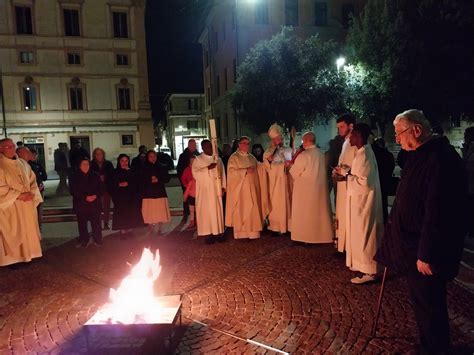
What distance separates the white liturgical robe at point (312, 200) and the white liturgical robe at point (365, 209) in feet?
5.90

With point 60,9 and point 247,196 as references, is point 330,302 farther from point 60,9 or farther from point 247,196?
point 60,9

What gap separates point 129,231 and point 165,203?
107 cm

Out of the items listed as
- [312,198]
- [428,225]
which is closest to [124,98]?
[312,198]

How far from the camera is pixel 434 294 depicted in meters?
3.68

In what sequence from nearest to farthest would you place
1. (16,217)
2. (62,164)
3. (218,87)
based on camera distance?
(16,217) → (62,164) → (218,87)

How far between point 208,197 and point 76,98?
94.2 ft

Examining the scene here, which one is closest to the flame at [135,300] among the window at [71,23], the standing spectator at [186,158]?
the standing spectator at [186,158]

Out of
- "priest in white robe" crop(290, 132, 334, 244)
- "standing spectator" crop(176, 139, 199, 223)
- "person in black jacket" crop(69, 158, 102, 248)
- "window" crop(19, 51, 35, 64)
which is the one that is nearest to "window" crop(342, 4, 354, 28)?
"window" crop(19, 51, 35, 64)

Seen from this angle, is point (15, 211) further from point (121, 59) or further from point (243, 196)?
point (121, 59)

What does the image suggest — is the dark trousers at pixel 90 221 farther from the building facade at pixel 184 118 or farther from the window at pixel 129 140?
the building facade at pixel 184 118

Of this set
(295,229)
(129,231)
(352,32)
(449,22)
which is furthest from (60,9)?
(295,229)

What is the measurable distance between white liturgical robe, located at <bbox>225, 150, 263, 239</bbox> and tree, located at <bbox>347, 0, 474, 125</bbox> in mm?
14676

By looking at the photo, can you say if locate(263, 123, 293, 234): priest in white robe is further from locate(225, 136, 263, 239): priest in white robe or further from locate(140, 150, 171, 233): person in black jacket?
locate(140, 150, 171, 233): person in black jacket

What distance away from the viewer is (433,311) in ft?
12.0
